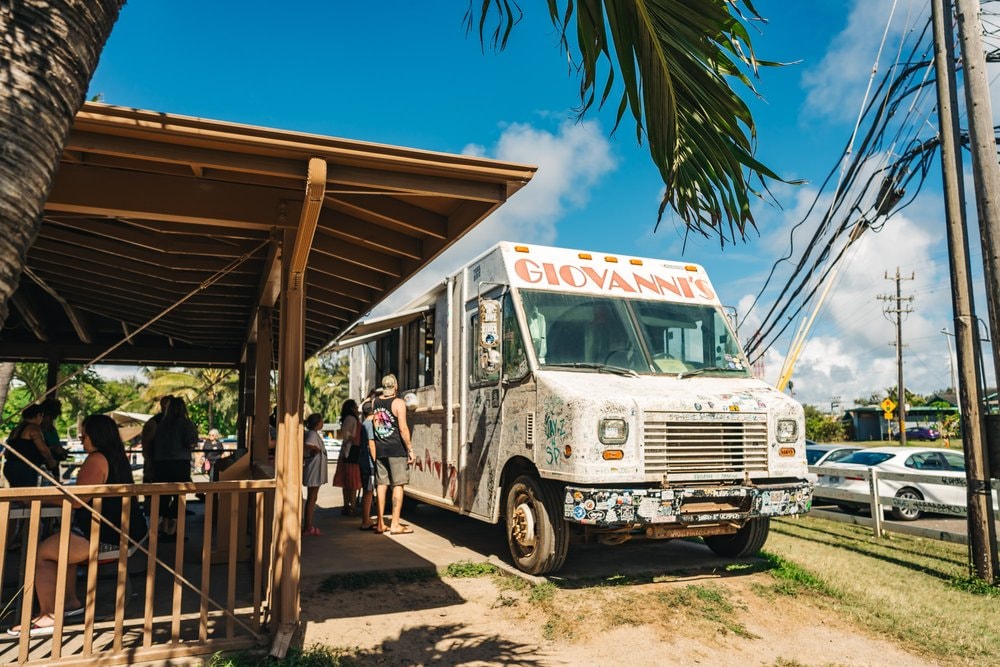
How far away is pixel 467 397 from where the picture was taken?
7789mm

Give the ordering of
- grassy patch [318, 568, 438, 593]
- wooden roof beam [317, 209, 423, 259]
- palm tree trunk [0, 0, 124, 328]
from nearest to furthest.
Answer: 1. palm tree trunk [0, 0, 124, 328]
2. wooden roof beam [317, 209, 423, 259]
3. grassy patch [318, 568, 438, 593]

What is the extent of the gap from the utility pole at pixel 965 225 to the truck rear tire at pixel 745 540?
1.97 m

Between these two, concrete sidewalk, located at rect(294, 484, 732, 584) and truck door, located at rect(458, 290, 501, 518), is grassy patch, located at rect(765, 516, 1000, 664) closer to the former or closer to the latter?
concrete sidewalk, located at rect(294, 484, 732, 584)

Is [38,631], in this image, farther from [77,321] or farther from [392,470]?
[77,321]

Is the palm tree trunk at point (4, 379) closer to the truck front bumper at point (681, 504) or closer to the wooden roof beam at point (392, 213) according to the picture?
the wooden roof beam at point (392, 213)

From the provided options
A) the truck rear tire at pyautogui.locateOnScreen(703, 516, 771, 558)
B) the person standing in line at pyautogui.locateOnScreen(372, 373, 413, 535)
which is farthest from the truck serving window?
the truck rear tire at pyautogui.locateOnScreen(703, 516, 771, 558)

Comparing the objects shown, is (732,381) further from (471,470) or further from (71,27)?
(71,27)

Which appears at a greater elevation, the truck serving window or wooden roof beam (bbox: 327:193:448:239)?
wooden roof beam (bbox: 327:193:448:239)

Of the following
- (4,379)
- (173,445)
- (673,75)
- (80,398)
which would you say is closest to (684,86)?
(673,75)

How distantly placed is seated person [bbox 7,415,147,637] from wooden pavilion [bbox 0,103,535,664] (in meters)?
0.24

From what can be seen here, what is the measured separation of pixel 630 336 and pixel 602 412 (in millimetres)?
1414

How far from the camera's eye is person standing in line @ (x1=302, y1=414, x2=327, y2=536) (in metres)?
8.65

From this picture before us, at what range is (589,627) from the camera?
534 cm

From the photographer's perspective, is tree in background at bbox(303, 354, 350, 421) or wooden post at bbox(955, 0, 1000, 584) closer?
wooden post at bbox(955, 0, 1000, 584)
